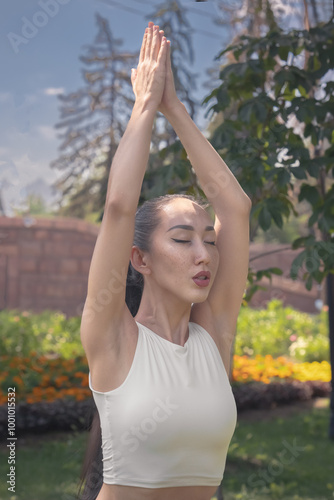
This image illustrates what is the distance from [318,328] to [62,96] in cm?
925

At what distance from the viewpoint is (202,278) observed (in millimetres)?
1495

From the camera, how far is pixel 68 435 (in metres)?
5.41

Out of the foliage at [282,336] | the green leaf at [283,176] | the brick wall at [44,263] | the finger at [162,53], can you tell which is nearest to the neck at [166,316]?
the finger at [162,53]

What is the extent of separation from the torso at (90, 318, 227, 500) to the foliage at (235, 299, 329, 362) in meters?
7.19

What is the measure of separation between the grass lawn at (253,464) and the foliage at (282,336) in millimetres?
2440

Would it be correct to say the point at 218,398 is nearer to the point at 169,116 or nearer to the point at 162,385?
the point at 162,385

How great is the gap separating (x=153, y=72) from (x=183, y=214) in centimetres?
35

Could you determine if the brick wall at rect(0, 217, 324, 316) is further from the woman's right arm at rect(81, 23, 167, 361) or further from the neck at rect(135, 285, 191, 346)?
the woman's right arm at rect(81, 23, 167, 361)

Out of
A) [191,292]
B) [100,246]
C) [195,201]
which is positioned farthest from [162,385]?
[195,201]

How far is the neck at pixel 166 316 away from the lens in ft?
5.14

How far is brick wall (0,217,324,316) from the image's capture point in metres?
10.7

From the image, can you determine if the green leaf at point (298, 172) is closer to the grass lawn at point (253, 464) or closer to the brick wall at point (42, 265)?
the grass lawn at point (253, 464)

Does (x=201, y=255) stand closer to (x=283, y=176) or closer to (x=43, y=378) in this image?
(x=283, y=176)

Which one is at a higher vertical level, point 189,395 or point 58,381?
point 189,395
